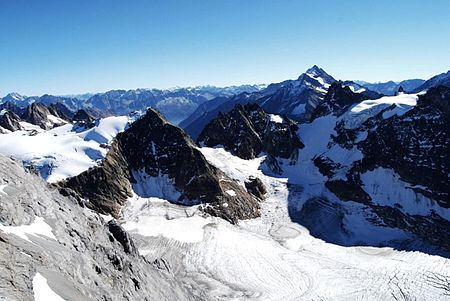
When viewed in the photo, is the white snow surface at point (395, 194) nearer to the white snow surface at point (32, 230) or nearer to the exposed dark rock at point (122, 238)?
the exposed dark rock at point (122, 238)

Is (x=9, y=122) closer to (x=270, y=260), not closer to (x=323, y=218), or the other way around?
(x=323, y=218)

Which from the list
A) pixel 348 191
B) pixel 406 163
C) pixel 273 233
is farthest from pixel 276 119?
pixel 273 233

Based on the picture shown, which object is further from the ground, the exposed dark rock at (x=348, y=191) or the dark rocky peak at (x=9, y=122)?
the dark rocky peak at (x=9, y=122)

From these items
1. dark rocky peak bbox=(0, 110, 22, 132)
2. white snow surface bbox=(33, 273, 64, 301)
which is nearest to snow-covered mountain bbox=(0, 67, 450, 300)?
white snow surface bbox=(33, 273, 64, 301)

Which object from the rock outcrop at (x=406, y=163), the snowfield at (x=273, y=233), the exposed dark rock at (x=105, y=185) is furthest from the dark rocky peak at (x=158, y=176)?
the rock outcrop at (x=406, y=163)

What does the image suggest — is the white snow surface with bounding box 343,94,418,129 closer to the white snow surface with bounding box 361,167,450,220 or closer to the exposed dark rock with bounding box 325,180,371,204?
the white snow surface with bounding box 361,167,450,220

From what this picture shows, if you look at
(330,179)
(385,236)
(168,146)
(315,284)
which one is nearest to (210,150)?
(168,146)
